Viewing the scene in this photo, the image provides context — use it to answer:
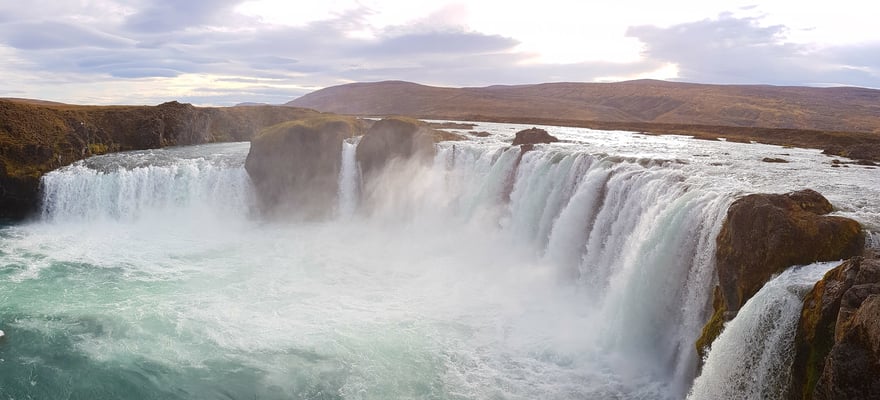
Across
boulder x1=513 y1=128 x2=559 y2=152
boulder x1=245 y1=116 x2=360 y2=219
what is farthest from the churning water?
boulder x1=513 y1=128 x2=559 y2=152

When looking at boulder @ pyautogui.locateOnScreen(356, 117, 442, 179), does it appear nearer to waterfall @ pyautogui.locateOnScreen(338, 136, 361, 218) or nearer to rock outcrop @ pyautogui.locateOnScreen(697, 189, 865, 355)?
waterfall @ pyautogui.locateOnScreen(338, 136, 361, 218)

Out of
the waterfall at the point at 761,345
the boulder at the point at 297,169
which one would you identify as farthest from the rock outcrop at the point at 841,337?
the boulder at the point at 297,169

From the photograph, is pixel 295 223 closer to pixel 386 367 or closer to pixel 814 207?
pixel 386 367

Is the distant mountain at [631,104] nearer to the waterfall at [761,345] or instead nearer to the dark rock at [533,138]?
the dark rock at [533,138]

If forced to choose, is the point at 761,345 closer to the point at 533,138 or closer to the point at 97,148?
the point at 533,138

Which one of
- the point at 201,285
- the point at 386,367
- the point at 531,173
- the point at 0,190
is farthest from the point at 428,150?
the point at 0,190

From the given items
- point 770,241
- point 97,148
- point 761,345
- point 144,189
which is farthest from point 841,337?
point 97,148
